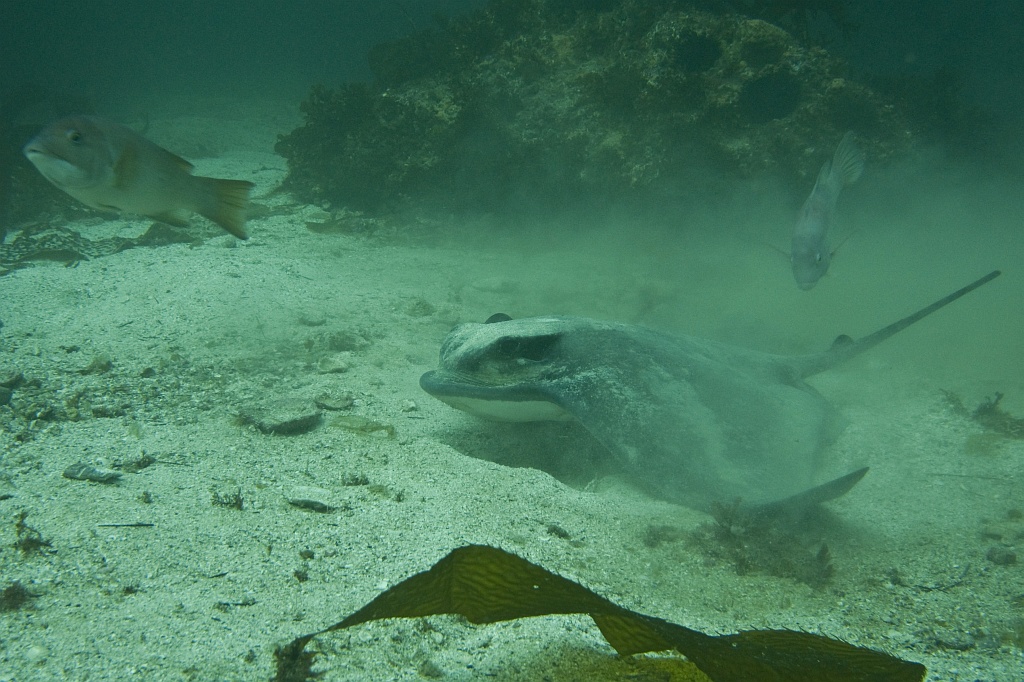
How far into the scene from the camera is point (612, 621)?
1264 millimetres

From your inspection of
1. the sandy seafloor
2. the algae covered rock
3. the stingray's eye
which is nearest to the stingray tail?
the sandy seafloor

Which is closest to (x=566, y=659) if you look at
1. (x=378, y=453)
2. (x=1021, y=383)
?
(x=378, y=453)

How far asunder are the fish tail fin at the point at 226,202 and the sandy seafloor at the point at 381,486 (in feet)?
4.60

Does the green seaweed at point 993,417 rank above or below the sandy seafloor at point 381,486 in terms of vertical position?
above

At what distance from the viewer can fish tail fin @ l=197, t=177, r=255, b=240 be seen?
314 cm

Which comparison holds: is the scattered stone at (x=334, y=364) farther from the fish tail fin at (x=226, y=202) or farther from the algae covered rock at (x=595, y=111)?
the algae covered rock at (x=595, y=111)

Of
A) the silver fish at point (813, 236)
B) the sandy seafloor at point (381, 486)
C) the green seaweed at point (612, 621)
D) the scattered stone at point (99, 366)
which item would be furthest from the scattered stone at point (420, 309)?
the green seaweed at point (612, 621)

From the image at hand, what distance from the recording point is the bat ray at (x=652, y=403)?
312 cm

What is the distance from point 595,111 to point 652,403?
777cm

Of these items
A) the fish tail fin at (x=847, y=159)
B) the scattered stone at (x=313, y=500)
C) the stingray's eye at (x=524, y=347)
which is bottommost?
the scattered stone at (x=313, y=500)

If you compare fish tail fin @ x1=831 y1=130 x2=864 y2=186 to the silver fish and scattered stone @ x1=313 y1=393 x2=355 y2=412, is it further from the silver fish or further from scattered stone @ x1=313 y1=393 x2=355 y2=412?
scattered stone @ x1=313 y1=393 x2=355 y2=412

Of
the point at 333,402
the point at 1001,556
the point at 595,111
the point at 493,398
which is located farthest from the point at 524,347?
the point at 595,111

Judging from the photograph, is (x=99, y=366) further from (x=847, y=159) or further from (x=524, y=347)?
(x=847, y=159)

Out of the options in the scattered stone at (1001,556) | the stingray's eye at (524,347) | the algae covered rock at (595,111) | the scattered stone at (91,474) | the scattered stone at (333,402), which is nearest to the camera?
the scattered stone at (1001,556)
